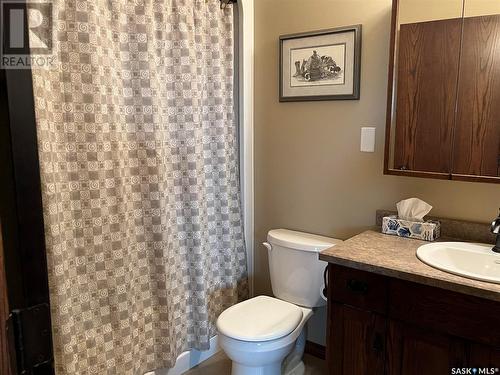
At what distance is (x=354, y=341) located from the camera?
1.64m

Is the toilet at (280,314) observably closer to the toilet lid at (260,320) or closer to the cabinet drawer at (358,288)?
the toilet lid at (260,320)

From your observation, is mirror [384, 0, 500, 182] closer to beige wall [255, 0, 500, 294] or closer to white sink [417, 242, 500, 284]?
beige wall [255, 0, 500, 294]

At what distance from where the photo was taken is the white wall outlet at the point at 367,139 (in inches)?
78.4

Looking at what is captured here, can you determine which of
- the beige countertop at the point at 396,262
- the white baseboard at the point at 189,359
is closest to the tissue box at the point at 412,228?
the beige countertop at the point at 396,262

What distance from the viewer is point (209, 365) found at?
2.31 metres

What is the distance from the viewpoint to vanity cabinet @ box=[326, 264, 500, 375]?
1.33 meters

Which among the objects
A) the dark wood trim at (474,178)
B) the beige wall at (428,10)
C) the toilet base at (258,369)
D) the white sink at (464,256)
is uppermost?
the beige wall at (428,10)

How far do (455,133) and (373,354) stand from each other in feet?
3.36

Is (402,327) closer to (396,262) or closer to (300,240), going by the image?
(396,262)

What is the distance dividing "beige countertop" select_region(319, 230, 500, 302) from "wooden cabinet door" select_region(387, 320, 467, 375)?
22 cm

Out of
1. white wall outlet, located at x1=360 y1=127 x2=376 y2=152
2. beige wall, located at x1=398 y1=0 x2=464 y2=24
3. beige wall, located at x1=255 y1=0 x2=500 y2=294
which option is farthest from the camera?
white wall outlet, located at x1=360 y1=127 x2=376 y2=152

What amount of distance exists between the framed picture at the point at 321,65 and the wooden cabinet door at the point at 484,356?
1.26 m

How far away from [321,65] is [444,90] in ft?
2.21

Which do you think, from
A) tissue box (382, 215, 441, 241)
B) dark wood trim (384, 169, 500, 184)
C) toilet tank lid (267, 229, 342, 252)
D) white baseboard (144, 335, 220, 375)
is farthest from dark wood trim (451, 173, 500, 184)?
white baseboard (144, 335, 220, 375)
